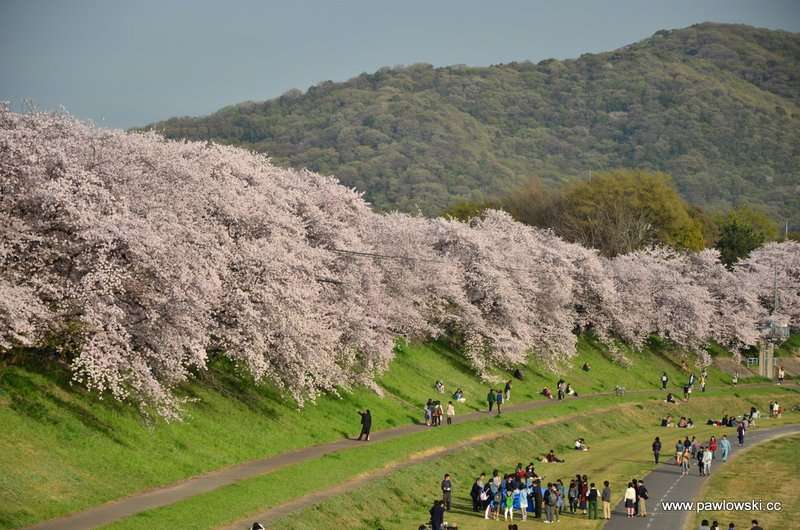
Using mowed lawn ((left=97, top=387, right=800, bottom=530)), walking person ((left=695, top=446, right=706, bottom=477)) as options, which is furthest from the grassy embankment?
walking person ((left=695, top=446, right=706, bottom=477))

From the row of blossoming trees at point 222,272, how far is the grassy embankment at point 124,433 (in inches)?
46.4

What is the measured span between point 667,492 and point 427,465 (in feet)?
39.3

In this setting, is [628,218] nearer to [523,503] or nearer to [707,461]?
[707,461]

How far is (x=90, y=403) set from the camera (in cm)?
3844

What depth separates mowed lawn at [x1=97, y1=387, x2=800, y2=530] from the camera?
3509cm

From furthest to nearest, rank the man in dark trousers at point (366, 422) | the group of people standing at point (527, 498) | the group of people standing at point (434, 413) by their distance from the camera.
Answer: the group of people standing at point (434, 413) < the man in dark trousers at point (366, 422) < the group of people standing at point (527, 498)

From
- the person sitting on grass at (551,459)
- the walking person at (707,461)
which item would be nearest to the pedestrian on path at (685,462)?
the walking person at (707,461)

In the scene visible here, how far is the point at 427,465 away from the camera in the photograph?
4709 cm

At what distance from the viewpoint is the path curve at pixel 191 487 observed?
102 feet

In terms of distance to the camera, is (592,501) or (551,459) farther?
(551,459)

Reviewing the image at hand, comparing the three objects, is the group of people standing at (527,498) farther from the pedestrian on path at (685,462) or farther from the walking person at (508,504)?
the pedestrian on path at (685,462)

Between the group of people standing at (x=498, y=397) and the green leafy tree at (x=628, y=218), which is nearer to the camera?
the group of people standing at (x=498, y=397)

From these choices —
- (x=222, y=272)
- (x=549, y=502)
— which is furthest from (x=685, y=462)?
(x=222, y=272)

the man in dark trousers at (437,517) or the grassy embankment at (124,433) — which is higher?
the grassy embankment at (124,433)
